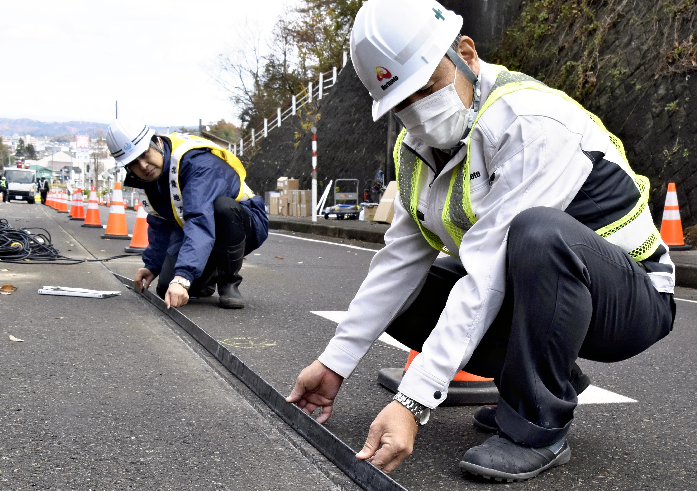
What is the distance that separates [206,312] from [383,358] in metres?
1.65

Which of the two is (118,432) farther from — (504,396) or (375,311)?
(504,396)

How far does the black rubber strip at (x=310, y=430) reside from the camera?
6.16ft

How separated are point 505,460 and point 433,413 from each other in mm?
763

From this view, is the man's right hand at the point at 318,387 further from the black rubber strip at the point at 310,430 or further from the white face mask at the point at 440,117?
the white face mask at the point at 440,117

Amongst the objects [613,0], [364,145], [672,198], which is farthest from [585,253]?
[364,145]

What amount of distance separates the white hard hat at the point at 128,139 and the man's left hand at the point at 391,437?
3068mm

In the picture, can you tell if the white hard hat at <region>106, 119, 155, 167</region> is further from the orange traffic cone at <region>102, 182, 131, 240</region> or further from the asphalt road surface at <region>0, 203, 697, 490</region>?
the orange traffic cone at <region>102, 182, 131, 240</region>

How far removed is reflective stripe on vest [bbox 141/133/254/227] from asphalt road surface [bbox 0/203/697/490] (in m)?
0.68

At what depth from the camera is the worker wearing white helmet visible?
1.85 m

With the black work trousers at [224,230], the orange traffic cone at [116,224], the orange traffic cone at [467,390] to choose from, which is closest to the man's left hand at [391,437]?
the orange traffic cone at [467,390]

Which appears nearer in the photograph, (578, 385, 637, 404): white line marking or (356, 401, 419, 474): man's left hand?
(356, 401, 419, 474): man's left hand

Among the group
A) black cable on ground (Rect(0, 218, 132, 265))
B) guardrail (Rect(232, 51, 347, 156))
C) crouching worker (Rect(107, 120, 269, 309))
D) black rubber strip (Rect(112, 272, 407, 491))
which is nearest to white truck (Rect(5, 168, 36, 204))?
guardrail (Rect(232, 51, 347, 156))

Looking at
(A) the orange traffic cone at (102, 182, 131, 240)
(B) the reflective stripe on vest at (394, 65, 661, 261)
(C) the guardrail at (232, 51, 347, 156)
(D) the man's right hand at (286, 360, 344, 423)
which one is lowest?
(A) the orange traffic cone at (102, 182, 131, 240)

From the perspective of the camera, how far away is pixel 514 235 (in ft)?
6.17
